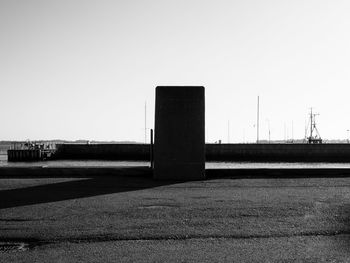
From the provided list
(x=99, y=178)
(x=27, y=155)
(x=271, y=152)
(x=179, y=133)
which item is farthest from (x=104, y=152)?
(x=179, y=133)

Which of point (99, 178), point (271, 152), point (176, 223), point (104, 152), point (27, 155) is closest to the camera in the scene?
point (176, 223)

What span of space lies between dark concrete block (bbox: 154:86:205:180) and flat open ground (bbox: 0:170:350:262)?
190cm

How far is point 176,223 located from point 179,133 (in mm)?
6200

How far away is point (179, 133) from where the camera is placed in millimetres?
12680

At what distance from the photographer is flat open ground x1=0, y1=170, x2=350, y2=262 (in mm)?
5164

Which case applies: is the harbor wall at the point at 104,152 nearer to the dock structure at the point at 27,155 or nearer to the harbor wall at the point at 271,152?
the harbor wall at the point at 271,152

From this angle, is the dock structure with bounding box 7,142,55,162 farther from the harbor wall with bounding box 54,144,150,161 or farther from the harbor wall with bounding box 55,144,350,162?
the harbor wall with bounding box 55,144,350,162

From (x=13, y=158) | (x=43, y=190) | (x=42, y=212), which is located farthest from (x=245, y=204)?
(x=13, y=158)

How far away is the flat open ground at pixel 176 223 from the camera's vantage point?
516 centimetres

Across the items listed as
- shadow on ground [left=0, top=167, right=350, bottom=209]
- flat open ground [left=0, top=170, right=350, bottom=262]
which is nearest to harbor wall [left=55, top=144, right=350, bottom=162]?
shadow on ground [left=0, top=167, right=350, bottom=209]

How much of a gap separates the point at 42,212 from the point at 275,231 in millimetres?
3980

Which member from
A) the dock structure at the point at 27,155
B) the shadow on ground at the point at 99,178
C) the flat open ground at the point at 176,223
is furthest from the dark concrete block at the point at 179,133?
the dock structure at the point at 27,155

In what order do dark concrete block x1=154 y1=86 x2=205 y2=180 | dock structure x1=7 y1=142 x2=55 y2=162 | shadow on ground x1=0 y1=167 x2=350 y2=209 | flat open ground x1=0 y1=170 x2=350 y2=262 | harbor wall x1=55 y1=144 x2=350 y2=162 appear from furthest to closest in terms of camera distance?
dock structure x1=7 y1=142 x2=55 y2=162
harbor wall x1=55 y1=144 x2=350 y2=162
dark concrete block x1=154 y1=86 x2=205 y2=180
shadow on ground x1=0 y1=167 x2=350 y2=209
flat open ground x1=0 y1=170 x2=350 y2=262

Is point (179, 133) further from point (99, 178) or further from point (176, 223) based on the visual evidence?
point (176, 223)
